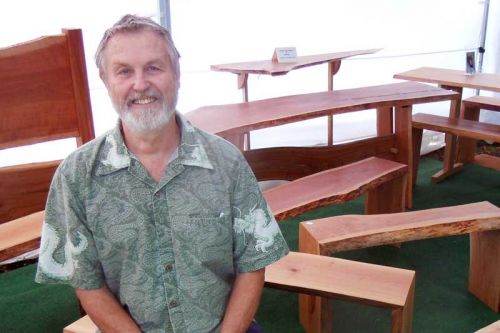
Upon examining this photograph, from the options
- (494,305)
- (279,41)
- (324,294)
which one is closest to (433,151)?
(279,41)

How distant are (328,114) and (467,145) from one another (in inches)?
69.5

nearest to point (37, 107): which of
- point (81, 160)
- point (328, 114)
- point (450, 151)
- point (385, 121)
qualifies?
point (81, 160)

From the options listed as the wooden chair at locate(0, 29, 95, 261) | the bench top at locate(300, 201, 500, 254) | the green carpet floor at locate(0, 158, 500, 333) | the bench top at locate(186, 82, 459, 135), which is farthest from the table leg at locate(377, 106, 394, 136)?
the wooden chair at locate(0, 29, 95, 261)

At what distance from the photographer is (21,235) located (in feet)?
5.47

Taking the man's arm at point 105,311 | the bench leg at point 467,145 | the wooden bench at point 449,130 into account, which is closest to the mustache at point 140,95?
the man's arm at point 105,311

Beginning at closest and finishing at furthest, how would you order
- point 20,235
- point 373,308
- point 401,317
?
point 401,317 → point 20,235 → point 373,308

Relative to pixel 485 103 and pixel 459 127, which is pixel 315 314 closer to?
pixel 459 127

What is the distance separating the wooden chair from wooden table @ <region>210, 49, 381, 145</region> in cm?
152

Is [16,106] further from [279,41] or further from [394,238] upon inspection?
[279,41]

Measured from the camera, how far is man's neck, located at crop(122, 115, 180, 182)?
1195 mm

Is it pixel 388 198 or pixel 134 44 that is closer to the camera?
pixel 134 44

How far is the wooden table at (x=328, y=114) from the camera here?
268 cm

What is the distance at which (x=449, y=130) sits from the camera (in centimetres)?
340

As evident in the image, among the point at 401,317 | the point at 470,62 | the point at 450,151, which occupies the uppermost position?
the point at 470,62
